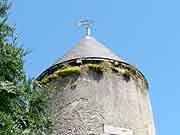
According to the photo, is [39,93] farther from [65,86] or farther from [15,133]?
[65,86]

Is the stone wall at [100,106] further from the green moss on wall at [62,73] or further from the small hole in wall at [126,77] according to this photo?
the green moss on wall at [62,73]

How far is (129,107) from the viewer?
10.9 meters

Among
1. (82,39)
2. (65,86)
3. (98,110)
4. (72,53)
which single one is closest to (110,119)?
(98,110)

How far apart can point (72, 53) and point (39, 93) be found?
3416 millimetres

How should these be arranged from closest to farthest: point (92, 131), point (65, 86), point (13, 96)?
point (13, 96)
point (92, 131)
point (65, 86)

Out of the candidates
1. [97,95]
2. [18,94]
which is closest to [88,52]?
[97,95]

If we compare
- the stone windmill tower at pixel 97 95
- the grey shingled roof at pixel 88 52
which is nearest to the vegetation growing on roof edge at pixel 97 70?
the stone windmill tower at pixel 97 95

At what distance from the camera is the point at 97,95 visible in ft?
35.7

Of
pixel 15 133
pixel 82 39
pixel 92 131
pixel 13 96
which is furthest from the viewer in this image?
pixel 82 39

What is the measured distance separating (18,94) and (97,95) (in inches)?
116

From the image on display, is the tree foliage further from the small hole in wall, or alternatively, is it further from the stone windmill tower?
the small hole in wall

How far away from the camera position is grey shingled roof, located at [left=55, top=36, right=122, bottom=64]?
11805 millimetres

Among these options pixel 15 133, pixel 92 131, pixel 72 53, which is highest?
pixel 72 53

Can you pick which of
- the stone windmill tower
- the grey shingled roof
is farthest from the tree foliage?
the grey shingled roof
